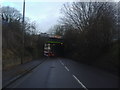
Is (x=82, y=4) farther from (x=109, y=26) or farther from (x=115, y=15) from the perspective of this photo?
(x=109, y=26)

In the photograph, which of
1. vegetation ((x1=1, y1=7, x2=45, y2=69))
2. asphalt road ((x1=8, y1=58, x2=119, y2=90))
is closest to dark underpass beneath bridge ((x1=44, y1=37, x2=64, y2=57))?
vegetation ((x1=1, y1=7, x2=45, y2=69))

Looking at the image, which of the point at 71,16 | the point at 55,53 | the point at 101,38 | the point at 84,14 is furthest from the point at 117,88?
the point at 55,53

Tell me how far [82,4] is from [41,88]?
44682 millimetres

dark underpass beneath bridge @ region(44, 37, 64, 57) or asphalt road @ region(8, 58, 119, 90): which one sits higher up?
asphalt road @ region(8, 58, 119, 90)

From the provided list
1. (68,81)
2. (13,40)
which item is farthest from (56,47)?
(68,81)

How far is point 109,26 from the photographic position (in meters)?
35.8

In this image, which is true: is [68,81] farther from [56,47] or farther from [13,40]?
[56,47]

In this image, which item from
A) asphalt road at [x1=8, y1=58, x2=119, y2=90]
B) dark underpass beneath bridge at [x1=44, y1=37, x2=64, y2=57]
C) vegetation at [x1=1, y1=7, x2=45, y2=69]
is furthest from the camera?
dark underpass beneath bridge at [x1=44, y1=37, x2=64, y2=57]

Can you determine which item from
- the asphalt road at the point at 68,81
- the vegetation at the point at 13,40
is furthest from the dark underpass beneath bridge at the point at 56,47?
the asphalt road at the point at 68,81

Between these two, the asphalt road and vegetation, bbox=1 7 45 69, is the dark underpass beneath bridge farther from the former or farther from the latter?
the asphalt road

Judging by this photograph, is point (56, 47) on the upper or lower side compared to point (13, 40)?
lower

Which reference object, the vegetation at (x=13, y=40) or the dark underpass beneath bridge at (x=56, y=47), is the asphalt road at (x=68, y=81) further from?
the dark underpass beneath bridge at (x=56, y=47)

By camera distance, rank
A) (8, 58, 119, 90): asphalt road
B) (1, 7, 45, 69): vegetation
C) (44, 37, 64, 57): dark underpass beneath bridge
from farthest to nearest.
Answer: (44, 37, 64, 57): dark underpass beneath bridge, (1, 7, 45, 69): vegetation, (8, 58, 119, 90): asphalt road

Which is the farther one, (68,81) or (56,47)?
(56,47)
